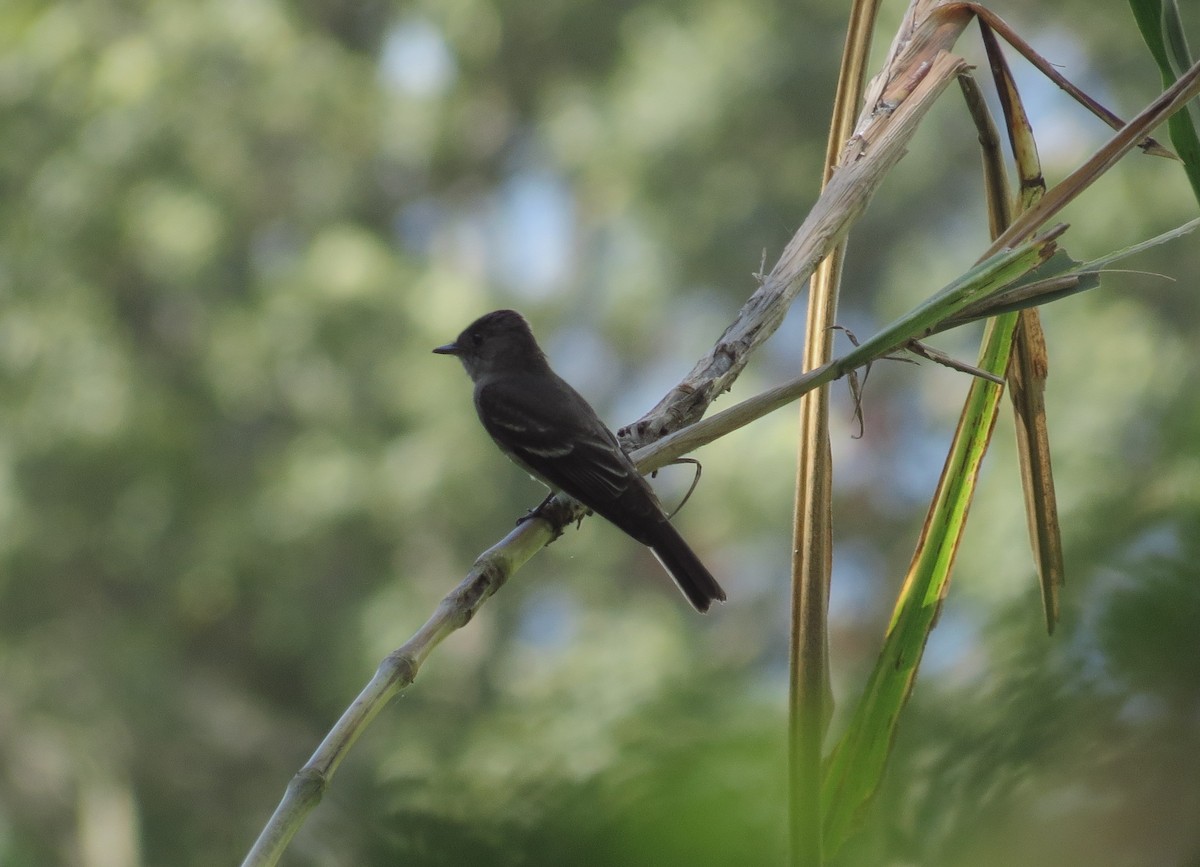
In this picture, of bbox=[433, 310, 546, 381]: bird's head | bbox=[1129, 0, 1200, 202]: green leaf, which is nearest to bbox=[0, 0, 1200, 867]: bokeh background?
bbox=[433, 310, 546, 381]: bird's head

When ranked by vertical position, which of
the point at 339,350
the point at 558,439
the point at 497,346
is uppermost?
the point at 339,350

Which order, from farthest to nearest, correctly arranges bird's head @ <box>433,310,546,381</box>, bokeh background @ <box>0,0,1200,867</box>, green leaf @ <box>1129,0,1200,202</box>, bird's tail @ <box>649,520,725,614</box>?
bokeh background @ <box>0,0,1200,867</box>, bird's head @ <box>433,310,546,381</box>, bird's tail @ <box>649,520,725,614</box>, green leaf @ <box>1129,0,1200,202</box>

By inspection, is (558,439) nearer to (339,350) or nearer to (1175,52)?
(1175,52)

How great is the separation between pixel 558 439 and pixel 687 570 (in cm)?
83

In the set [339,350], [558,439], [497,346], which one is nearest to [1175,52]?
→ [558,439]

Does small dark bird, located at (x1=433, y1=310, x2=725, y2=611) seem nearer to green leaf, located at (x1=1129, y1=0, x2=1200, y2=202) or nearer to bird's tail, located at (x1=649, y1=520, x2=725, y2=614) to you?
bird's tail, located at (x1=649, y1=520, x2=725, y2=614)

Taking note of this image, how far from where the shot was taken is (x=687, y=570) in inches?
118

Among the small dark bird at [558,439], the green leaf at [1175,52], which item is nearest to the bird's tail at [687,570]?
the small dark bird at [558,439]

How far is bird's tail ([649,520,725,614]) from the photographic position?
116 inches

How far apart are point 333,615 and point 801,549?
9.44 meters

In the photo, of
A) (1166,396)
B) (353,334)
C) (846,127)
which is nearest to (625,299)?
(353,334)

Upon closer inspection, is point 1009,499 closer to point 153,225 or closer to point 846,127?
point 846,127

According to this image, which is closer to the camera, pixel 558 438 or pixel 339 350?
pixel 558 438

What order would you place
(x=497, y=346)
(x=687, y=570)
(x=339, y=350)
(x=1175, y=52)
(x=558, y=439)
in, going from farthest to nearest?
(x=339, y=350), (x=497, y=346), (x=558, y=439), (x=687, y=570), (x=1175, y=52)
